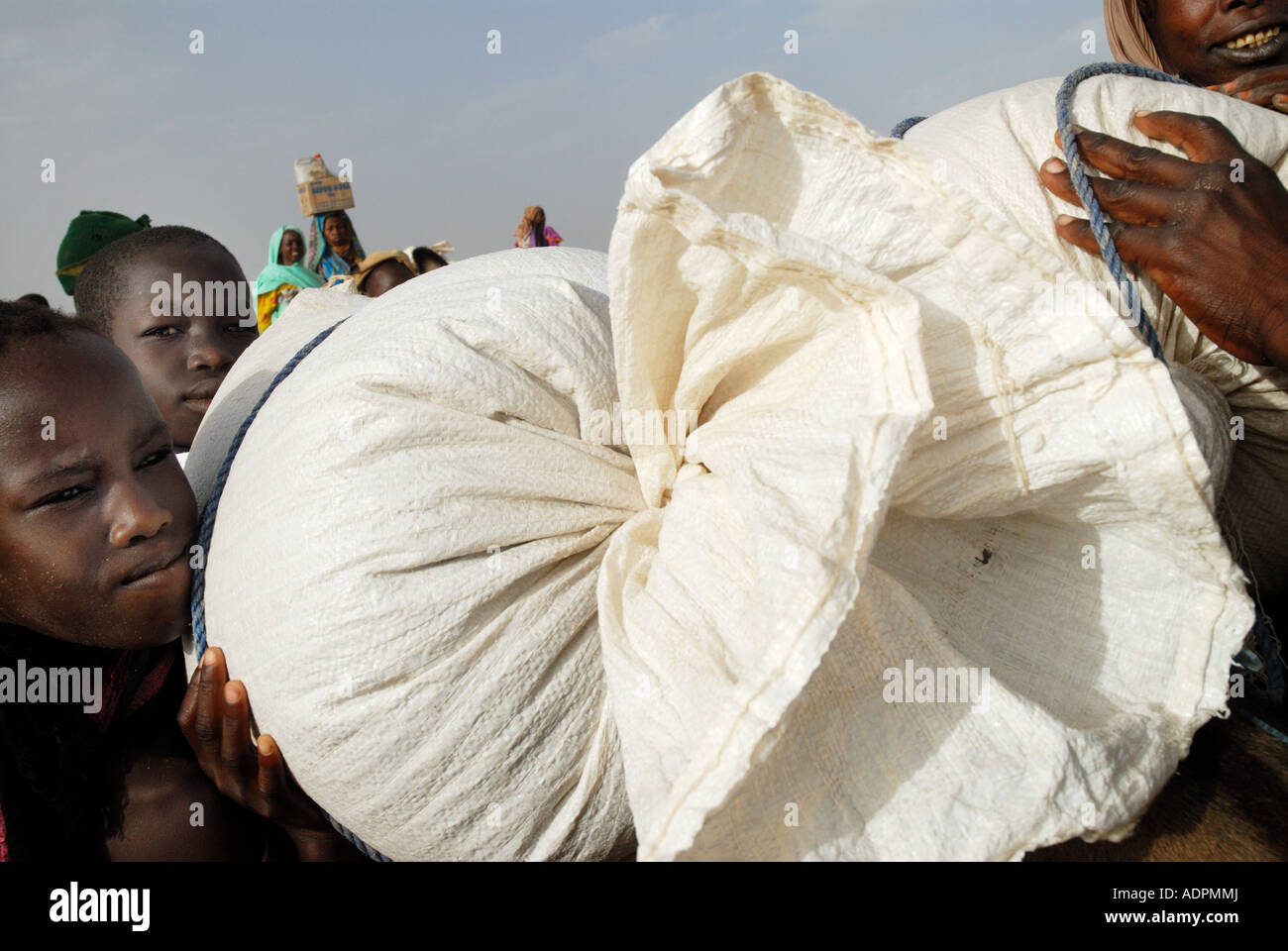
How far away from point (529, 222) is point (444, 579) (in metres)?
10.2

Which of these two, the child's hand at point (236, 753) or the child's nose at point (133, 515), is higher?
the child's nose at point (133, 515)

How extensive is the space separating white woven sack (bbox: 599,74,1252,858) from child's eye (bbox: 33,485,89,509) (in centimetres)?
71

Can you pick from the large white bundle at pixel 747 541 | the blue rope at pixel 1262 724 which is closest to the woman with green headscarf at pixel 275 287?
the large white bundle at pixel 747 541

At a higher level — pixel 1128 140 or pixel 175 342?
pixel 1128 140

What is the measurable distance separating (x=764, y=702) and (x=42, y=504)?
3.10ft

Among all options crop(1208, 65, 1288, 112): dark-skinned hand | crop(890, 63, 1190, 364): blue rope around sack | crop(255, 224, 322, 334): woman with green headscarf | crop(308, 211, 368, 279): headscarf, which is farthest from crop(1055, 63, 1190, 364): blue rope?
crop(308, 211, 368, 279): headscarf

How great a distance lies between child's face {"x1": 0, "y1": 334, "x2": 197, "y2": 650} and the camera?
3.62ft

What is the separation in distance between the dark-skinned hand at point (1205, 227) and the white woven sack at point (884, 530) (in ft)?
0.44

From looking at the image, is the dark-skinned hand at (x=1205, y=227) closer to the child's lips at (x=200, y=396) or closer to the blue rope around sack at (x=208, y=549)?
the blue rope around sack at (x=208, y=549)

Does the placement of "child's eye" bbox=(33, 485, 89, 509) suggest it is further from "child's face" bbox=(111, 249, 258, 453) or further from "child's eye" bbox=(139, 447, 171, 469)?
"child's face" bbox=(111, 249, 258, 453)

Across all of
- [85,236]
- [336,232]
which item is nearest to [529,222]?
[336,232]

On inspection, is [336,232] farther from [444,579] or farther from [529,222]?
[444,579]

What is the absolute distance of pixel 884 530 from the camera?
96 cm

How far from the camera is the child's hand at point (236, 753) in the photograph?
1.05 m
